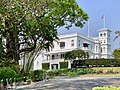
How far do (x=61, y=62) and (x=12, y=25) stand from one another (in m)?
44.1

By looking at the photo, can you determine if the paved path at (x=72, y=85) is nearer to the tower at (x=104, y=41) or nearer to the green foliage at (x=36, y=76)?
the green foliage at (x=36, y=76)

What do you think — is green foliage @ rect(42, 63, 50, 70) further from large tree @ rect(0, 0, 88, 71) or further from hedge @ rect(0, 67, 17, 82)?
hedge @ rect(0, 67, 17, 82)

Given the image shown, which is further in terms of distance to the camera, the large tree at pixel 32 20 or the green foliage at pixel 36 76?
the green foliage at pixel 36 76

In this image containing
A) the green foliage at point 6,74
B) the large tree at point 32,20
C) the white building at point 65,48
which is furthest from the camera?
the white building at point 65,48

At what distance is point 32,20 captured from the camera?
88.0 feet

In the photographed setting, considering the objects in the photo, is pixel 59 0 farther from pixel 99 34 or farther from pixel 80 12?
pixel 99 34

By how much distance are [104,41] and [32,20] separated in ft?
236

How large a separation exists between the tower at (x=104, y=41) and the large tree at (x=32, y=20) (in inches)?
2376

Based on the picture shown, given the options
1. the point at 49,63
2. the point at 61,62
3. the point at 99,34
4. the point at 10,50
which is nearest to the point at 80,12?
the point at 10,50

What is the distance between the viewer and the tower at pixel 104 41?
94.4 meters

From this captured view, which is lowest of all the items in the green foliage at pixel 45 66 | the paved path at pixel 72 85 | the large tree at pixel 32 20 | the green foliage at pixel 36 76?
the paved path at pixel 72 85

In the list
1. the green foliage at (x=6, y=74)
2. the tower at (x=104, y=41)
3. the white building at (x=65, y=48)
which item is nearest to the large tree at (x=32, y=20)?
the green foliage at (x=6, y=74)

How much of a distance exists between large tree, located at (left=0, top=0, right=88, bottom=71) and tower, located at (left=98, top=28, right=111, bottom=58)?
198 ft

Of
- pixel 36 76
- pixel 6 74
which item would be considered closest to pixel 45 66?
pixel 36 76
